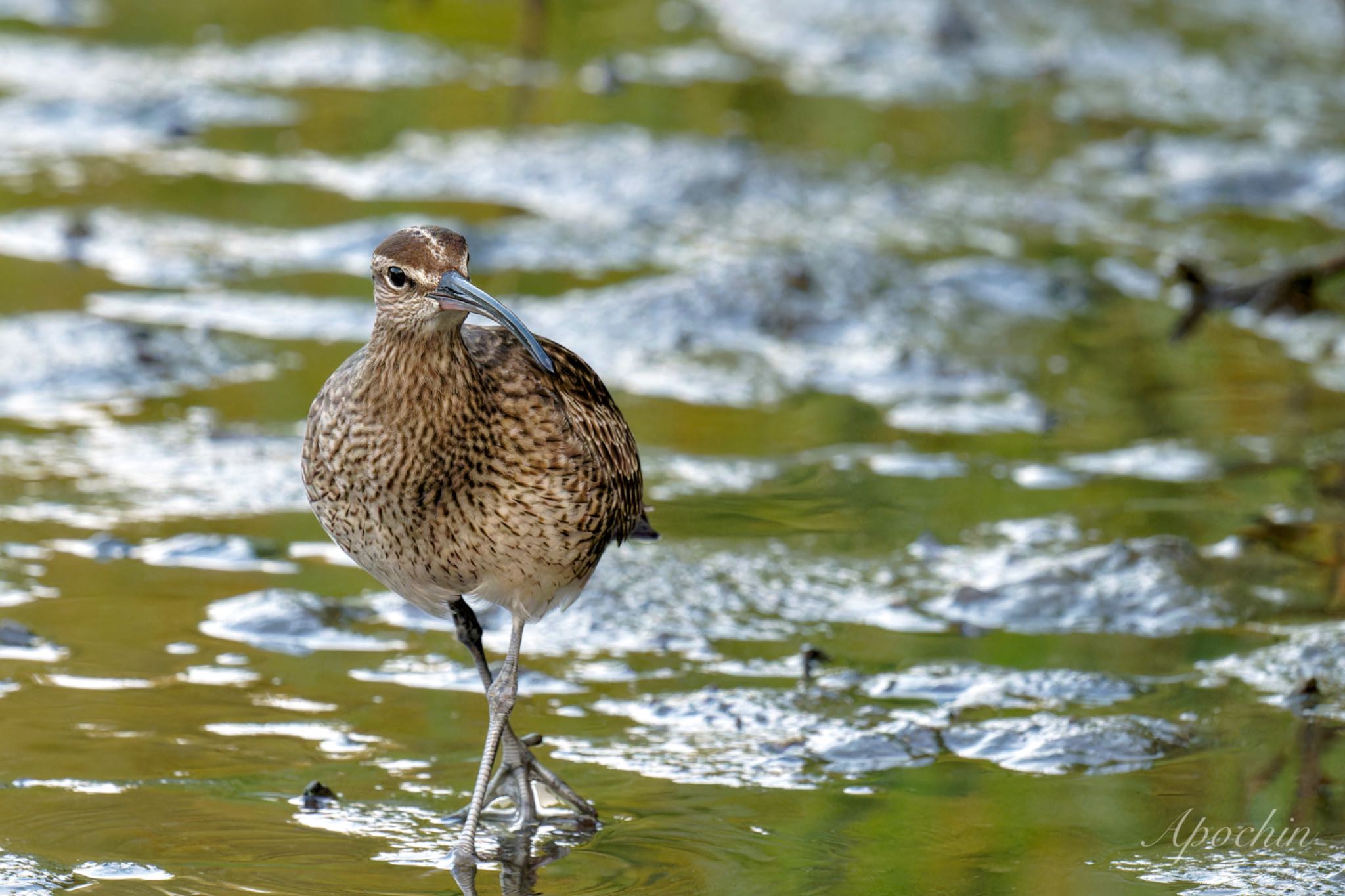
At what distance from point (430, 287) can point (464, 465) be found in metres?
0.44

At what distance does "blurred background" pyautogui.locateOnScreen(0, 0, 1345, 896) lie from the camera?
488cm

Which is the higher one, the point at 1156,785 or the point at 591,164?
the point at 591,164

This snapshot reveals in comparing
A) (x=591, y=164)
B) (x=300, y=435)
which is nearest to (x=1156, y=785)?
(x=300, y=435)

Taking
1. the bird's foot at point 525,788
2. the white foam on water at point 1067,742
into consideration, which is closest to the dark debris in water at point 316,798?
the bird's foot at point 525,788

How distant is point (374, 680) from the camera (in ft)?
18.5

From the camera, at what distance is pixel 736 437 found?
7.84m

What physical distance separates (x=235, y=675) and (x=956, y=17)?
9752 millimetres

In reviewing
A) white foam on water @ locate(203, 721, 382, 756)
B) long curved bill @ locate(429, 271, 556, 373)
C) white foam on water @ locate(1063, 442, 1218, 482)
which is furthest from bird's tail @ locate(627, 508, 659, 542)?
white foam on water @ locate(1063, 442, 1218, 482)

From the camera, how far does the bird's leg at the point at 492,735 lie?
180 inches

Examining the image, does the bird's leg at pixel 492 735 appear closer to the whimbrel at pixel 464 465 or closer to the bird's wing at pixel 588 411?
the whimbrel at pixel 464 465

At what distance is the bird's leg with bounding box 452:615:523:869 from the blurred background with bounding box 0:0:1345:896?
0.10 m

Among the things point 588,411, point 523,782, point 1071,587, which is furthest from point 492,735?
point 1071,587

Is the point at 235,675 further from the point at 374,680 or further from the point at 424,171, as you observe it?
the point at 424,171

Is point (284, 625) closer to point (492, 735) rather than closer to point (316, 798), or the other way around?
point (316, 798)
